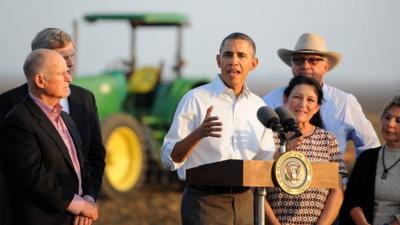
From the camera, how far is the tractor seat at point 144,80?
15195mm

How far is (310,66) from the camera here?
6.49m

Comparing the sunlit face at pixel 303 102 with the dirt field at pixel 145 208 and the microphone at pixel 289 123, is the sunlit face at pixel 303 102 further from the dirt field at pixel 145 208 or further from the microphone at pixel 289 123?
the dirt field at pixel 145 208

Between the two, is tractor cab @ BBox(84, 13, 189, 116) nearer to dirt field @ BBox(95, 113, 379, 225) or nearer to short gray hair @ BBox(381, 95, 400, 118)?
dirt field @ BBox(95, 113, 379, 225)

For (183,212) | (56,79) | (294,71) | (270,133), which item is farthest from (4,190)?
(294,71)

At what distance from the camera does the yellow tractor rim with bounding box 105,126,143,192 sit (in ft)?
47.1

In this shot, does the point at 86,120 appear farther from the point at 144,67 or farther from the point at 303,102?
the point at 144,67

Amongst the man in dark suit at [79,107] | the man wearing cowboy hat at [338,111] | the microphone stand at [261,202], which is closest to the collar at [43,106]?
the man in dark suit at [79,107]

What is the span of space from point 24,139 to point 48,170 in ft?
0.64

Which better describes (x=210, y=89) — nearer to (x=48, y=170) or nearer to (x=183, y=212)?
(x=183, y=212)

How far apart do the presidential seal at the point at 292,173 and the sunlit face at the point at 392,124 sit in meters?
1.04

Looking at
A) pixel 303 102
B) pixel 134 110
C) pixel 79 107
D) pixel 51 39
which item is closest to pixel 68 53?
pixel 51 39

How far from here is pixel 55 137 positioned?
504cm

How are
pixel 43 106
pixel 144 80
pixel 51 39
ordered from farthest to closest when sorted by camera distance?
pixel 144 80 < pixel 51 39 < pixel 43 106

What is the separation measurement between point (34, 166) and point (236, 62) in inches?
46.5
